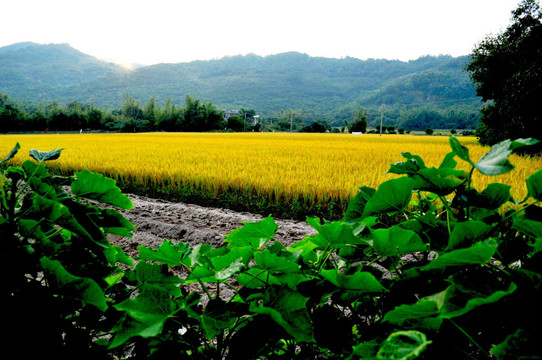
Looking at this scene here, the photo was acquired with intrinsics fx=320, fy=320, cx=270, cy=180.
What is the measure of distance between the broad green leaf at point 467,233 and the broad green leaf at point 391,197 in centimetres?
11

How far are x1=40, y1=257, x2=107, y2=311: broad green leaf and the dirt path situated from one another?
2324 mm

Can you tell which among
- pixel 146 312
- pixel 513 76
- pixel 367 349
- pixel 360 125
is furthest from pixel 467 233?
pixel 360 125

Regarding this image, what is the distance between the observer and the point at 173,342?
1.49ft

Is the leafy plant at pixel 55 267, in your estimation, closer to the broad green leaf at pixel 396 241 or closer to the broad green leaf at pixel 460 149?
the broad green leaf at pixel 396 241

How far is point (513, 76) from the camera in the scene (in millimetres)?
11797

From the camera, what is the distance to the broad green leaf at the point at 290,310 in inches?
14.9

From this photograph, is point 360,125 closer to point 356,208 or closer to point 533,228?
point 356,208

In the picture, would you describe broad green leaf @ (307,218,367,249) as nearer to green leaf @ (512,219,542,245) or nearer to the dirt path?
green leaf @ (512,219,542,245)

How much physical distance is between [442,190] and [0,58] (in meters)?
252

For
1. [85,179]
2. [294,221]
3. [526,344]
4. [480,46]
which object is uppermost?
[480,46]

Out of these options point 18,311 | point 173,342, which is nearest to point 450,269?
point 173,342

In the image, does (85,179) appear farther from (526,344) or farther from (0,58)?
(0,58)

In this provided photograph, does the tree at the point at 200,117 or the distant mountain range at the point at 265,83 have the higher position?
the distant mountain range at the point at 265,83

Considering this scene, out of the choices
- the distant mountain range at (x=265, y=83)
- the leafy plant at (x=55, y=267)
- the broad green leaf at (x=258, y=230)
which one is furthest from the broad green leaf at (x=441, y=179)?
the distant mountain range at (x=265, y=83)
